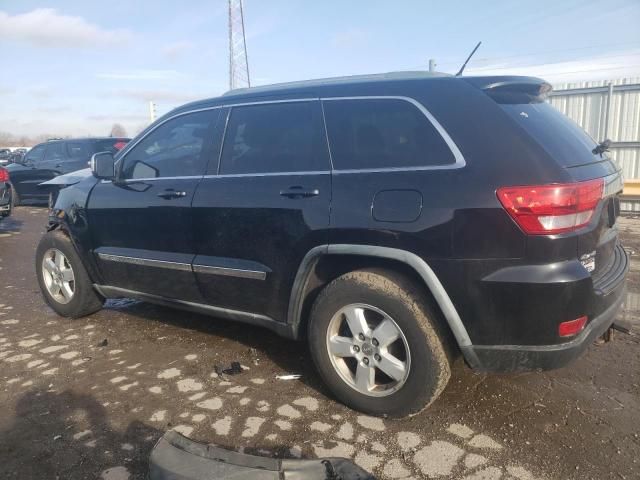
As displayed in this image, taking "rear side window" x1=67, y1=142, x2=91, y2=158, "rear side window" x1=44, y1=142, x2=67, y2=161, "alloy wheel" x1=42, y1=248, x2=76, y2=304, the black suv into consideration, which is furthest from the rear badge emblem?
"rear side window" x1=44, y1=142, x2=67, y2=161

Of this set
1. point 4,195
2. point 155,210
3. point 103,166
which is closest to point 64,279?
point 103,166

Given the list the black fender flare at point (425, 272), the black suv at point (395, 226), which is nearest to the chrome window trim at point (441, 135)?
the black suv at point (395, 226)

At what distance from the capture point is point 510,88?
9.27ft

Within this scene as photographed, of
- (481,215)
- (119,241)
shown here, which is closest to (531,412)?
(481,215)

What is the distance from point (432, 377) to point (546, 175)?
115cm

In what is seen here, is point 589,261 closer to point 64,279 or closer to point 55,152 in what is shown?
point 64,279

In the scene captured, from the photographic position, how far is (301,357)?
12.4 ft

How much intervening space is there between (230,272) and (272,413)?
943 mm

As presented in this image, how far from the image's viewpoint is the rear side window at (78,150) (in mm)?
12526

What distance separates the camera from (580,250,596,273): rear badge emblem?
2493 mm

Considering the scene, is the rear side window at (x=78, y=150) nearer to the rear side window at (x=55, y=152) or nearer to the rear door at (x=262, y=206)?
the rear side window at (x=55, y=152)

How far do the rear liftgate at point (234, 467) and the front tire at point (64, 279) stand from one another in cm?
262

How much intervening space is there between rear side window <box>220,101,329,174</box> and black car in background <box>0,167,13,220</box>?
737cm

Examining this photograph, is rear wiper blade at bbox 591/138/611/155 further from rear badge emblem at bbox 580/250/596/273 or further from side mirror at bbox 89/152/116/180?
side mirror at bbox 89/152/116/180
